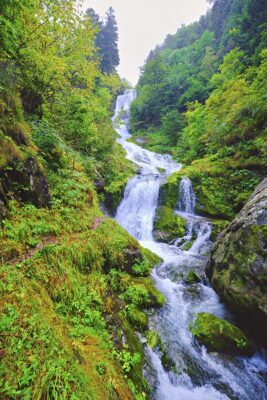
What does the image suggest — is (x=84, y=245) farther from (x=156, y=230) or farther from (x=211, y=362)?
(x=156, y=230)

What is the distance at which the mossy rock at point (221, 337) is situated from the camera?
4.23 meters

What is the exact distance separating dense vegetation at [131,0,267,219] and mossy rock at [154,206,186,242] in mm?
1801

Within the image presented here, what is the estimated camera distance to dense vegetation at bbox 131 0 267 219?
36.1 ft

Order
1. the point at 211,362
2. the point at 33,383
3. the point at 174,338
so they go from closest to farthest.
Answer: the point at 33,383
the point at 211,362
the point at 174,338

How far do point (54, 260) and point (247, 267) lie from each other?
14.2 ft

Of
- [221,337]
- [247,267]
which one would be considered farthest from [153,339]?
[247,267]

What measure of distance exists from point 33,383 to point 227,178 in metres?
11.8

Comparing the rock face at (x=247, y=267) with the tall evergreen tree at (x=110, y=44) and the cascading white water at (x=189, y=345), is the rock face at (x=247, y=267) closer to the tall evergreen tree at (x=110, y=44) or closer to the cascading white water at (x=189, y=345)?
the cascading white water at (x=189, y=345)

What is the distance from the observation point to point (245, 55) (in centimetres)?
1714

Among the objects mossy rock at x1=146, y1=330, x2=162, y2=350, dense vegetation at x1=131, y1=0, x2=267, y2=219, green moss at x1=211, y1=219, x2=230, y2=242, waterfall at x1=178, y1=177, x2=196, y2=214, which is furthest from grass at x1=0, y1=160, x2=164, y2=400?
dense vegetation at x1=131, y1=0, x2=267, y2=219

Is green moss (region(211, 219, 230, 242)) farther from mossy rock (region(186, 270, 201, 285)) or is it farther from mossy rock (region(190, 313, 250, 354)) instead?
mossy rock (region(190, 313, 250, 354))

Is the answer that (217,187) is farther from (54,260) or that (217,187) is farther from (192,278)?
(54,260)

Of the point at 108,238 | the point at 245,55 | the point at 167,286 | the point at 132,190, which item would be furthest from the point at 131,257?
the point at 245,55

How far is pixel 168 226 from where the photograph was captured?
10336mm
